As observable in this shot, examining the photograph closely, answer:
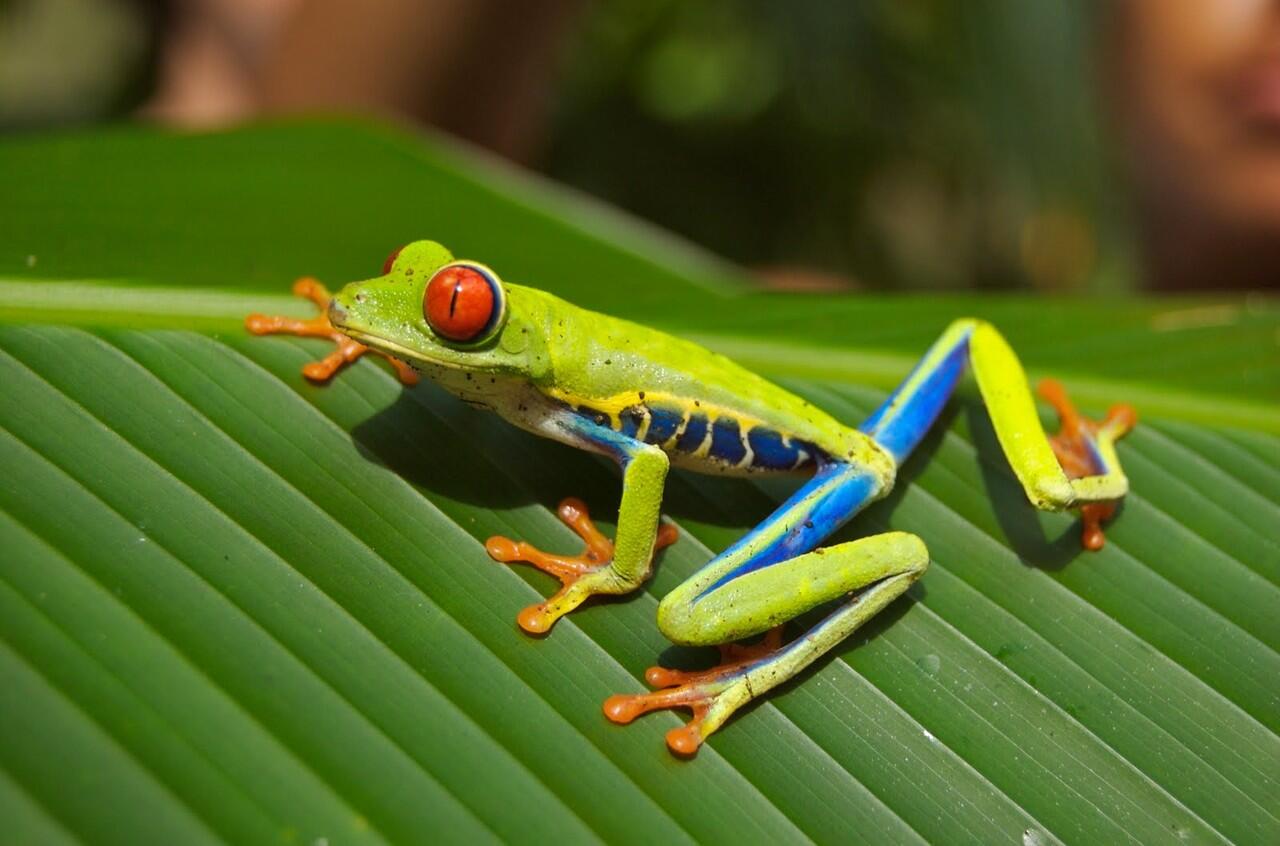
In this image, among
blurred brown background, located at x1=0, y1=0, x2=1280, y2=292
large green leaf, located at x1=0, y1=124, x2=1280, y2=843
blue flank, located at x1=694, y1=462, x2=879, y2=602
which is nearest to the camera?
large green leaf, located at x1=0, y1=124, x2=1280, y2=843

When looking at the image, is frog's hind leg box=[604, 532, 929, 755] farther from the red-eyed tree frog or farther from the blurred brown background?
the blurred brown background

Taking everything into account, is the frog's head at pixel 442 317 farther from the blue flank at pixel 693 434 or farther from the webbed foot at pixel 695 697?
the webbed foot at pixel 695 697

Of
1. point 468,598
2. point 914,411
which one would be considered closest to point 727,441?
point 914,411

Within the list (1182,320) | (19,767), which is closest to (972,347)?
(1182,320)

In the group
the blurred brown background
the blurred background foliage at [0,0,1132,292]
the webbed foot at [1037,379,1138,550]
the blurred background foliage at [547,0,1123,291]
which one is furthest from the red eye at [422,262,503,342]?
the blurred background foliage at [547,0,1123,291]

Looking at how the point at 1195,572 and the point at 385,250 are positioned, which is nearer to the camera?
the point at 1195,572

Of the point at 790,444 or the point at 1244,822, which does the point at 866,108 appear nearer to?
the point at 790,444
